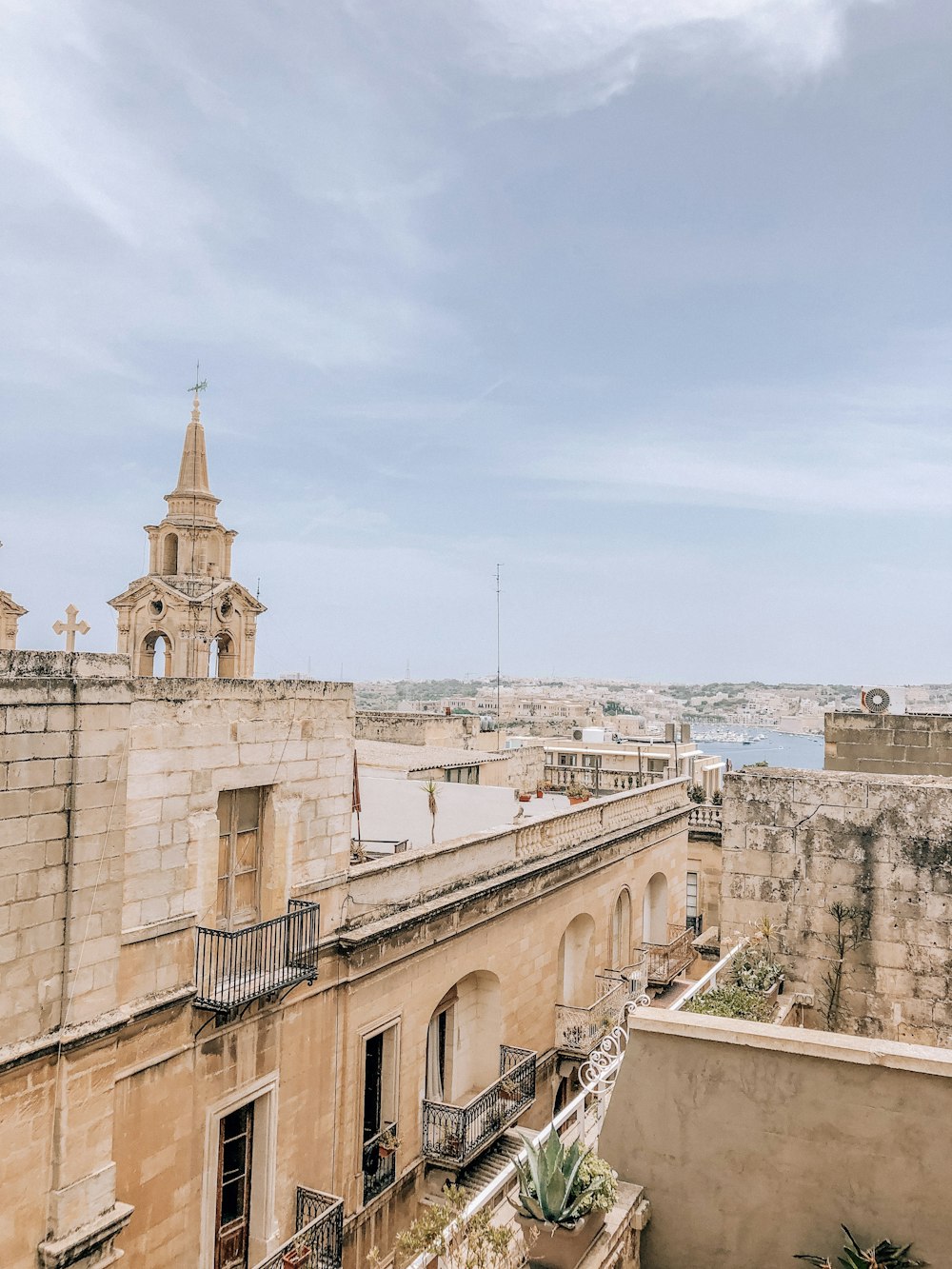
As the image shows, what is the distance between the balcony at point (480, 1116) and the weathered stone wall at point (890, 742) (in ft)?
25.0

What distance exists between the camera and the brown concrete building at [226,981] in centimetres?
789

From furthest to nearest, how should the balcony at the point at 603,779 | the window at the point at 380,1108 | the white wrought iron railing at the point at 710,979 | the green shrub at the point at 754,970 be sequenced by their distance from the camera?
1. the balcony at the point at 603,779
2. the window at the point at 380,1108
3. the green shrub at the point at 754,970
4. the white wrought iron railing at the point at 710,979

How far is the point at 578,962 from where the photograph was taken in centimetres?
1922

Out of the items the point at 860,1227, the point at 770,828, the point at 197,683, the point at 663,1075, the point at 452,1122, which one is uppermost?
the point at 197,683

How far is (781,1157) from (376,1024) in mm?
7806

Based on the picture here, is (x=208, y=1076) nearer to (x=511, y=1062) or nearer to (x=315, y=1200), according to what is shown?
(x=315, y=1200)

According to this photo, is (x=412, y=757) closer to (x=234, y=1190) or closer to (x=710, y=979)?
(x=234, y=1190)

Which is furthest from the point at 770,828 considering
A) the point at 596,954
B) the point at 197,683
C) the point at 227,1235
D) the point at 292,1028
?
the point at 596,954

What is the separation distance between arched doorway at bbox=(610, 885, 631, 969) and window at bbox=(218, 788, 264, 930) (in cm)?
1202

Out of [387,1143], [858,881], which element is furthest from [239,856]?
[858,881]

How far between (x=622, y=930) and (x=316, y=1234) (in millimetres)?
11875

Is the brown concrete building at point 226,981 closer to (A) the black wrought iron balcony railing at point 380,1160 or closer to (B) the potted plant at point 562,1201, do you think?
(A) the black wrought iron balcony railing at point 380,1160

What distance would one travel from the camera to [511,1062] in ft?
51.9

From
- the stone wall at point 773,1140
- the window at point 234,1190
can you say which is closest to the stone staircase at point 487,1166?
the window at point 234,1190
